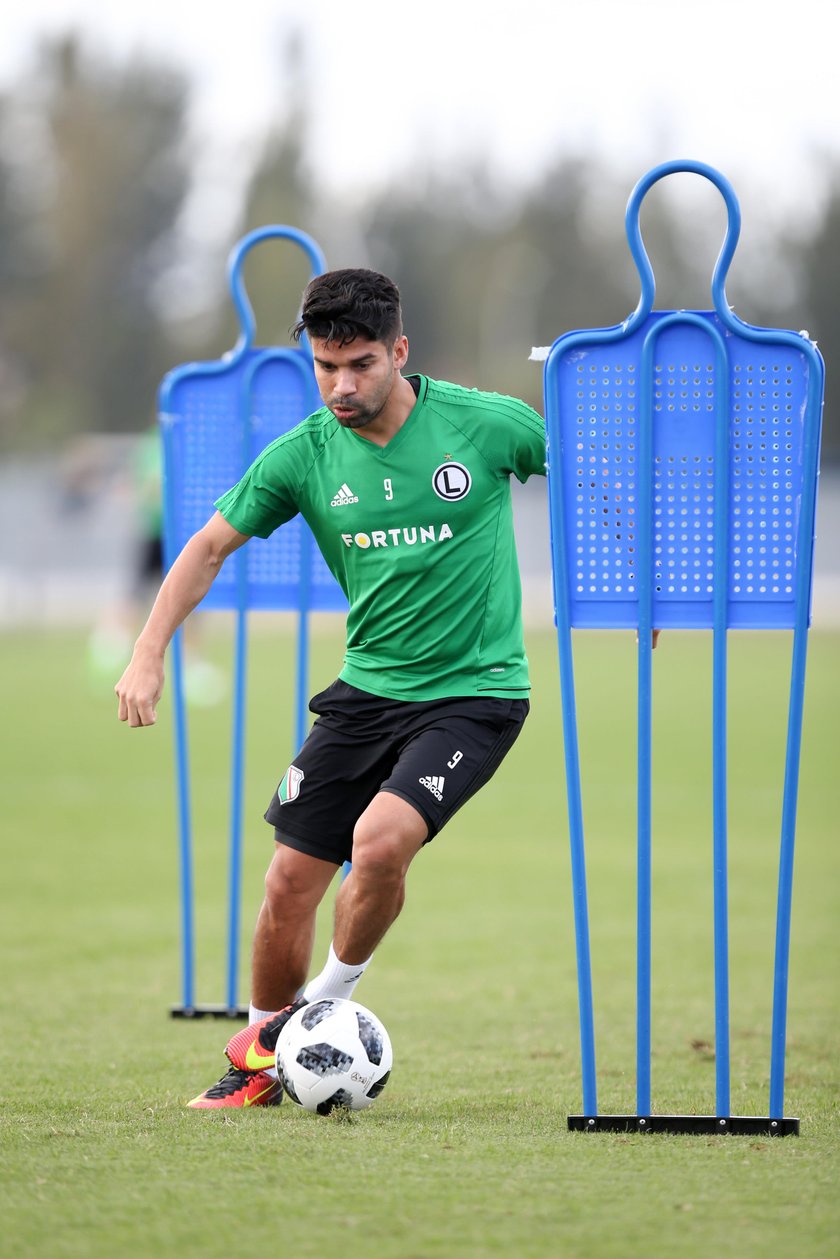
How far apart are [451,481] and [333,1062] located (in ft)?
5.71

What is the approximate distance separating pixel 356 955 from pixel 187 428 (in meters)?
2.57

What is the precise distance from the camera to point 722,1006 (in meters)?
4.70

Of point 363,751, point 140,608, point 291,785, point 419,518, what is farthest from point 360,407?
point 140,608

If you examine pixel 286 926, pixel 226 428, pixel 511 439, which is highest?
pixel 226 428

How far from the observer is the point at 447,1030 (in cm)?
688

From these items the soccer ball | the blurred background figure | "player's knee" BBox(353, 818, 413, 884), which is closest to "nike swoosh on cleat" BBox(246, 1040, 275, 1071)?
the soccer ball

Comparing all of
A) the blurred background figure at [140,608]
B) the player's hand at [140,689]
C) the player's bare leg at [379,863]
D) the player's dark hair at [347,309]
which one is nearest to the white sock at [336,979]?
the player's bare leg at [379,863]

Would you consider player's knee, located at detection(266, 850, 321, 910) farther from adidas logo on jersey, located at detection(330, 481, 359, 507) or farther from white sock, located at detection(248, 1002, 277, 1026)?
adidas logo on jersey, located at detection(330, 481, 359, 507)

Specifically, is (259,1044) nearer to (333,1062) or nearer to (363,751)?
(333,1062)

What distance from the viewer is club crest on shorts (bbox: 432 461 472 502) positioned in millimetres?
5117

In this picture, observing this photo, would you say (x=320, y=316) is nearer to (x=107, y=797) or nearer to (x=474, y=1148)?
(x=474, y=1148)

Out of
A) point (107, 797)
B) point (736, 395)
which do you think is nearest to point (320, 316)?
point (736, 395)

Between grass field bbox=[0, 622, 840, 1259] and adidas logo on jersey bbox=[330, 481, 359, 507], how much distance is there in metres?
1.80

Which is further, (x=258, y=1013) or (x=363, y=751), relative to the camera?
(x=258, y=1013)
